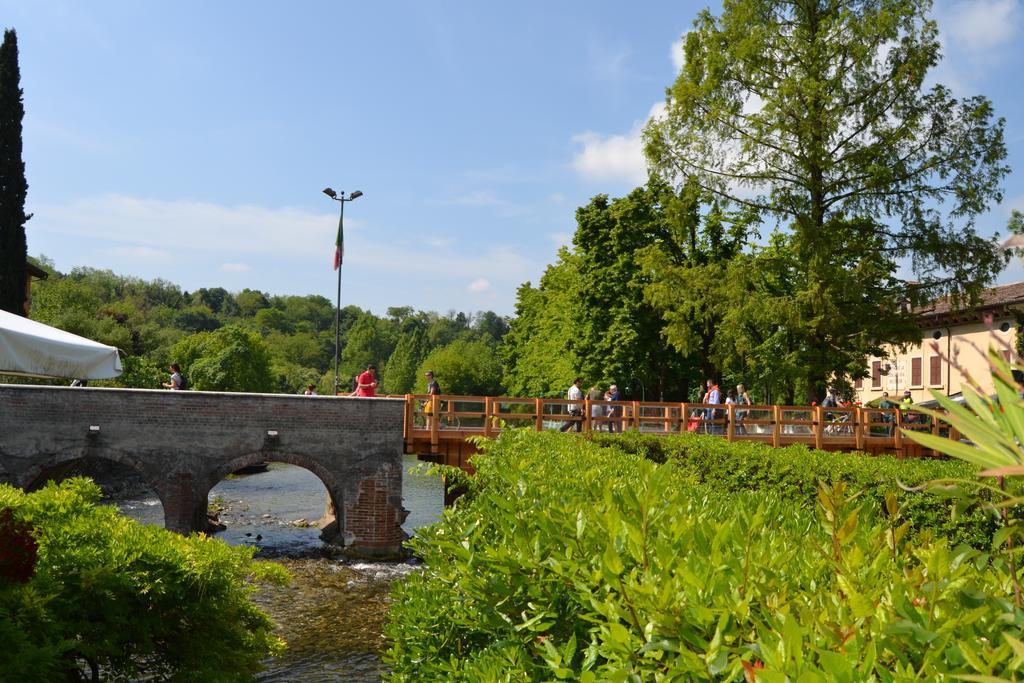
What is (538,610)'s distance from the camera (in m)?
3.09

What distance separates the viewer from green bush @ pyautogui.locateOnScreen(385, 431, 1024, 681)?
190 centimetres

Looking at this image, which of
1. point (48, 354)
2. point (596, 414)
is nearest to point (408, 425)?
point (596, 414)

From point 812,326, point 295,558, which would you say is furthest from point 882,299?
point 295,558

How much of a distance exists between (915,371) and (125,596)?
126ft

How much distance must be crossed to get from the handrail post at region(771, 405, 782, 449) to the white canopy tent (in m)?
15.4

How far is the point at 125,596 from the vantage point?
309 inches

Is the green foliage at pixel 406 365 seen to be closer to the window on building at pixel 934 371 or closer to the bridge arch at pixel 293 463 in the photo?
the window on building at pixel 934 371

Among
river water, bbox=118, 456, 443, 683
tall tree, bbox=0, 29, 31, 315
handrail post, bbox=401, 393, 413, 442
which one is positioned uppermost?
tall tree, bbox=0, 29, 31, 315

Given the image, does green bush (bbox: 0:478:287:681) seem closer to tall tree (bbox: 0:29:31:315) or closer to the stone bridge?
the stone bridge

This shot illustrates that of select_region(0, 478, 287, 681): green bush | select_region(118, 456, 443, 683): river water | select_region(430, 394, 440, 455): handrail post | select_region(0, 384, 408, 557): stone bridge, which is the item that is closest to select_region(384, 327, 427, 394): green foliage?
select_region(118, 456, 443, 683): river water

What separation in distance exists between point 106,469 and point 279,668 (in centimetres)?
2349

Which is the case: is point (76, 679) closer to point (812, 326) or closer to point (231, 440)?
point (231, 440)

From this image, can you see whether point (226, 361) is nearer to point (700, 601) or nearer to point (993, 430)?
point (700, 601)

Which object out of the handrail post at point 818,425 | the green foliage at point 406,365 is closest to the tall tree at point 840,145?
the handrail post at point 818,425
